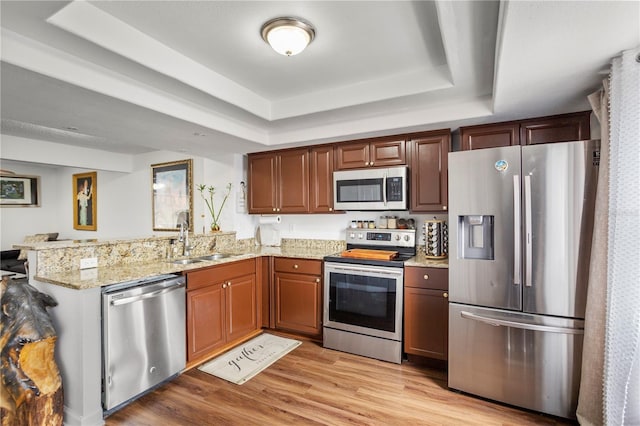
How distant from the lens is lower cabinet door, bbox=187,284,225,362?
2.70m

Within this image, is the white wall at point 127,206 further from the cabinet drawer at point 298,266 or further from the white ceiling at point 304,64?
the white ceiling at point 304,64

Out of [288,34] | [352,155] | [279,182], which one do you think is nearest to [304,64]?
[288,34]

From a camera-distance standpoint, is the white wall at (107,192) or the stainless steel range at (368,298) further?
the white wall at (107,192)

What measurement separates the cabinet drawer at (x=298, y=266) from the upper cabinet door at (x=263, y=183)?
73 centimetres

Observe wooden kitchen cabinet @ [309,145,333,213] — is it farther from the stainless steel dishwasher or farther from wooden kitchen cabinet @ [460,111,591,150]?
the stainless steel dishwasher

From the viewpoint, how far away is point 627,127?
1.68 meters

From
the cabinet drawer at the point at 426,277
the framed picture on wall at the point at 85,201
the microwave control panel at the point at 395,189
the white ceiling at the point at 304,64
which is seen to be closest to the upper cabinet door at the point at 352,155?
the white ceiling at the point at 304,64

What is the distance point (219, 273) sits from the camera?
2.98 m

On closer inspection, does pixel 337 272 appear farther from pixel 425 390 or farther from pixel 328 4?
pixel 328 4

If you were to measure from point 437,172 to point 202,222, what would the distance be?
132 inches

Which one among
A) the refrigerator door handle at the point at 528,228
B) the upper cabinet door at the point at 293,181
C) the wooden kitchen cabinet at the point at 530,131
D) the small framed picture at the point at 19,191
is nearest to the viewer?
the refrigerator door handle at the point at 528,228

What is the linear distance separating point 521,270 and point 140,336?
2.68 meters

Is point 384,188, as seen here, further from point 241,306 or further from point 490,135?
point 241,306

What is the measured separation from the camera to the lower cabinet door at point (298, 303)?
3.27m
